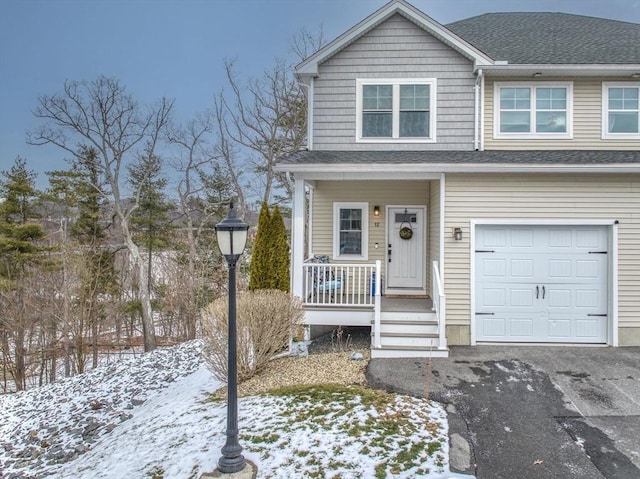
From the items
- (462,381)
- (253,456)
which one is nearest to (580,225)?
(462,381)

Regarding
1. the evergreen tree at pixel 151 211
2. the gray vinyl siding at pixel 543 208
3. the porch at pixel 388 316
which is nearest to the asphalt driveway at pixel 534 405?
the porch at pixel 388 316

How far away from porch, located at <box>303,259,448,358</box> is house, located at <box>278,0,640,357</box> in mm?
29

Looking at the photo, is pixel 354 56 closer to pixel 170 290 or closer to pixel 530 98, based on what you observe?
pixel 530 98

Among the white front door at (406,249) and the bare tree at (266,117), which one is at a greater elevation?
the bare tree at (266,117)

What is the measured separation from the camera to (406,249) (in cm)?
980

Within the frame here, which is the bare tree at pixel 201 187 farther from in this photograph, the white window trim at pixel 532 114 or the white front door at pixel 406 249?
the white window trim at pixel 532 114

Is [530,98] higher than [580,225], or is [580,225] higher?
[530,98]

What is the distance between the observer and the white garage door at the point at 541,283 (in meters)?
7.76

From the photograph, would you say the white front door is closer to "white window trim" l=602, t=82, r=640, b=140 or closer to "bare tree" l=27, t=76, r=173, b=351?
"white window trim" l=602, t=82, r=640, b=140

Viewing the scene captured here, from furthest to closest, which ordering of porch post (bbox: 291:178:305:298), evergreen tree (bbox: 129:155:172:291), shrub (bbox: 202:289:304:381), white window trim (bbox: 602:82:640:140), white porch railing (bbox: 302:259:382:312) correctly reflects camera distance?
evergreen tree (bbox: 129:155:172:291) < white window trim (bbox: 602:82:640:140) < white porch railing (bbox: 302:259:382:312) < porch post (bbox: 291:178:305:298) < shrub (bbox: 202:289:304:381)

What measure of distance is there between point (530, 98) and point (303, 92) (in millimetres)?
12654

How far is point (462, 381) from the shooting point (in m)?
6.06

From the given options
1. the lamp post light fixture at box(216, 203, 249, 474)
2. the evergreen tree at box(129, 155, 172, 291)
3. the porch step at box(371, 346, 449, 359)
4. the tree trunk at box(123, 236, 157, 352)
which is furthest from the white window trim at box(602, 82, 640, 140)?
the evergreen tree at box(129, 155, 172, 291)

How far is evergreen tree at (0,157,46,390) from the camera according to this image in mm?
13492
